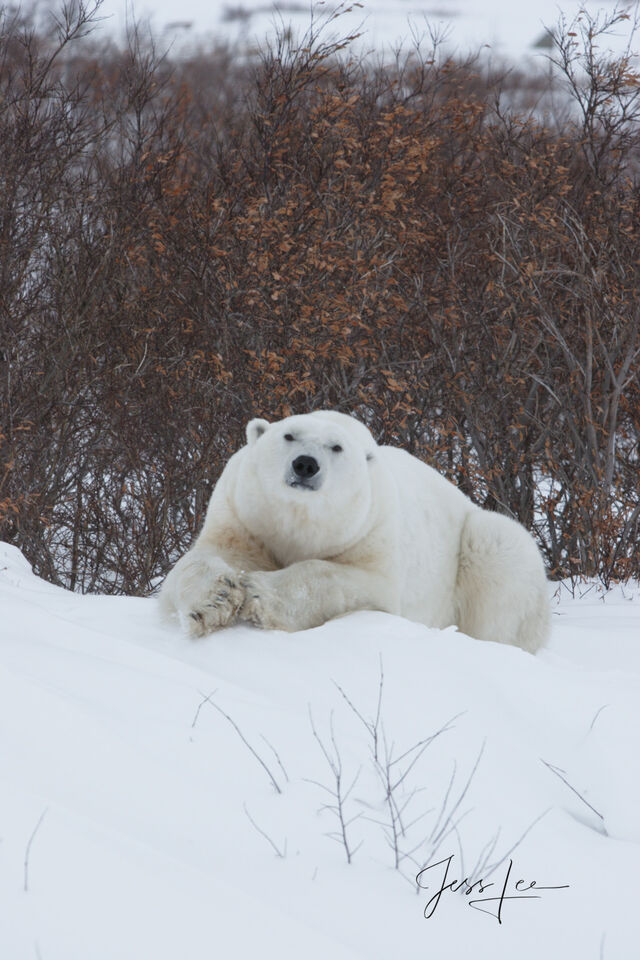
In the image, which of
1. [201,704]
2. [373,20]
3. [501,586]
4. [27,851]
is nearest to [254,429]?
[501,586]

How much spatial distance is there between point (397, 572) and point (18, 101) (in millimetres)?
4132

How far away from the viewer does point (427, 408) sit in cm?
615

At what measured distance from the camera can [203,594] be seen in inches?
108

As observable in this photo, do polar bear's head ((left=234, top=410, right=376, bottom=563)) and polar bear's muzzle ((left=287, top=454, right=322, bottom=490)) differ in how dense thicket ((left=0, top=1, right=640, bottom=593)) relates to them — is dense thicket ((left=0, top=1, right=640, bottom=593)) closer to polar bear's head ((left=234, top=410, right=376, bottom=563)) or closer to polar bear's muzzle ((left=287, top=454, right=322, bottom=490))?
polar bear's head ((left=234, top=410, right=376, bottom=563))

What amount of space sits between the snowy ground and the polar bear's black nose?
21.9 inches

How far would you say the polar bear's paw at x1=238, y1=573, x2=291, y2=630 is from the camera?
2725 mm

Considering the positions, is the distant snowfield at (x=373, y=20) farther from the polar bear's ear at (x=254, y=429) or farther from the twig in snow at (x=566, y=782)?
the twig in snow at (x=566, y=782)

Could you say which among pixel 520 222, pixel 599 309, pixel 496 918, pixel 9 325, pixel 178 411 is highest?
pixel 520 222

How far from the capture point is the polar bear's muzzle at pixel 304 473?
3.01 m

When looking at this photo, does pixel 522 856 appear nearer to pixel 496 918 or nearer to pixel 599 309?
pixel 496 918

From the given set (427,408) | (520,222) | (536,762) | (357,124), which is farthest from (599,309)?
(536,762)

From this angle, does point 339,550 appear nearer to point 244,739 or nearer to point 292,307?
point 244,739
